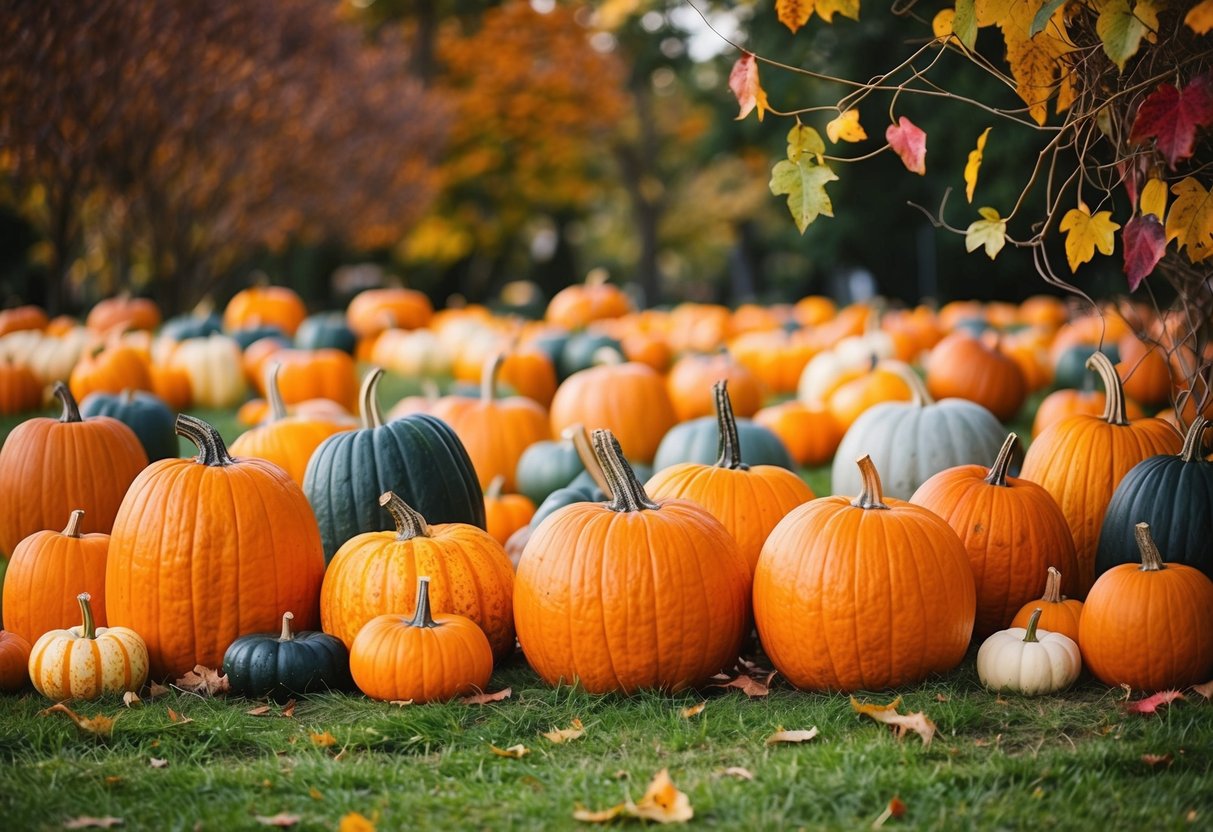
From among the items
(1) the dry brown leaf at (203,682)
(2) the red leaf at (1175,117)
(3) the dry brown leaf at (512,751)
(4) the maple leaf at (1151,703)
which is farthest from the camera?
(1) the dry brown leaf at (203,682)

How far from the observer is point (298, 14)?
46.4 feet

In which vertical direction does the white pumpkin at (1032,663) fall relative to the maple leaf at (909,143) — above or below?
below

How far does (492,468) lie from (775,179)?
3.25 meters

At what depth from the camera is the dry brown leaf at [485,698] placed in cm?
365

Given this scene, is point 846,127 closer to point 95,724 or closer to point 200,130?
point 95,724

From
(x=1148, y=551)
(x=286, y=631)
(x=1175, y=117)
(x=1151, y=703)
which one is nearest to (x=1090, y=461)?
(x=1148, y=551)

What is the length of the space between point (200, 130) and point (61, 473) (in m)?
8.47

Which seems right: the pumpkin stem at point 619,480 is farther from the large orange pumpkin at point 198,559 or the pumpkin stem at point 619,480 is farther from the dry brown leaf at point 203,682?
the dry brown leaf at point 203,682

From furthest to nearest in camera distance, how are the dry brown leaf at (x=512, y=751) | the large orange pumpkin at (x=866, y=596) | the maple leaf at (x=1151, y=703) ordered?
the large orange pumpkin at (x=866, y=596)
the maple leaf at (x=1151, y=703)
the dry brown leaf at (x=512, y=751)

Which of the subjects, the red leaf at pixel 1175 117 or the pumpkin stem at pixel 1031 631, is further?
the pumpkin stem at pixel 1031 631

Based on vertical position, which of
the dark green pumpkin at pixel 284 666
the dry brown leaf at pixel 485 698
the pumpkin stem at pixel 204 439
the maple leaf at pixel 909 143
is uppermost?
the maple leaf at pixel 909 143

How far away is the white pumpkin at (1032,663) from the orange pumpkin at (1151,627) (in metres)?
0.08

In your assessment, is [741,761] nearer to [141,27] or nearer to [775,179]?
[775,179]

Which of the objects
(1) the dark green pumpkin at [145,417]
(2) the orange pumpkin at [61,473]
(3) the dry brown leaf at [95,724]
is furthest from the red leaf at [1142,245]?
(1) the dark green pumpkin at [145,417]
